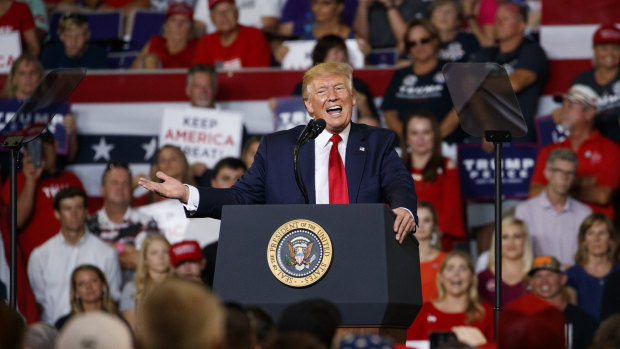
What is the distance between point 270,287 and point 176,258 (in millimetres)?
2778

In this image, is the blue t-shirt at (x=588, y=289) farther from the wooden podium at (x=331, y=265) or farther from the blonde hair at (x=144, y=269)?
the wooden podium at (x=331, y=265)

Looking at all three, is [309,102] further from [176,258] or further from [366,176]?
[176,258]

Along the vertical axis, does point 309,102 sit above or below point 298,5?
below

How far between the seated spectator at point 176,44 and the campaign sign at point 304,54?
121 centimetres

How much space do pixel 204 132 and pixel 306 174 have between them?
3.60m

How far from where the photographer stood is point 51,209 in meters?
7.15

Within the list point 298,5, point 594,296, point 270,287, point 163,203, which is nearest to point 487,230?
point 594,296

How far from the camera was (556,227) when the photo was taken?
6551 millimetres

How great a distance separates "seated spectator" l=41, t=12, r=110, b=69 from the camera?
840 cm

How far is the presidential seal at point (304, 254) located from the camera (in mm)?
3303

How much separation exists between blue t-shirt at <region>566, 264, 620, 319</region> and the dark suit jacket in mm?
2551

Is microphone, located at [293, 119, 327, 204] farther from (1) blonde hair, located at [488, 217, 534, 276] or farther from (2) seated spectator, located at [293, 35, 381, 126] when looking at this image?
(2) seated spectator, located at [293, 35, 381, 126]

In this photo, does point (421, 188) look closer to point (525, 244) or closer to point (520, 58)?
point (525, 244)

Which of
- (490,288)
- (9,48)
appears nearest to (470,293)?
(490,288)
